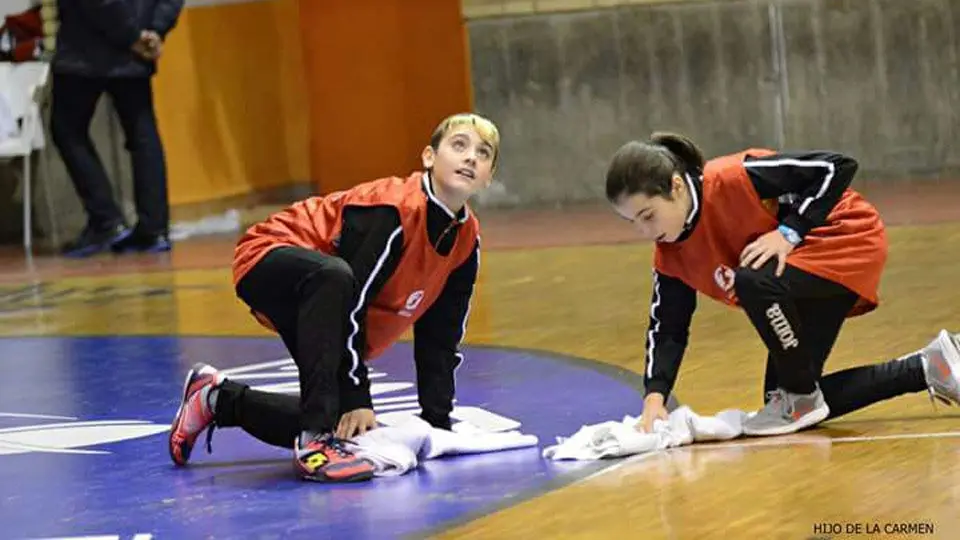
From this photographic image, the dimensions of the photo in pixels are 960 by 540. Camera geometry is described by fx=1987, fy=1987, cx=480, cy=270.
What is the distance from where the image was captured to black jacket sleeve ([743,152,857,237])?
4.49 meters

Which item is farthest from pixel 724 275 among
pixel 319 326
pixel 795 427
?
pixel 319 326

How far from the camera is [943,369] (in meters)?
4.56

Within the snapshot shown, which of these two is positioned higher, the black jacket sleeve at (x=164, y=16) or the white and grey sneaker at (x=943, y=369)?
the black jacket sleeve at (x=164, y=16)

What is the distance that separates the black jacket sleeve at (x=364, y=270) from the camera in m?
4.51

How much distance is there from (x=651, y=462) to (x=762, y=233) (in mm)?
628

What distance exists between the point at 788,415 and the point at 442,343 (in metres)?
0.83

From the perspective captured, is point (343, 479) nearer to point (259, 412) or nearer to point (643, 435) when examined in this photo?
point (259, 412)

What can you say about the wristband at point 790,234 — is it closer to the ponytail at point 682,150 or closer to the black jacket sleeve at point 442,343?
the ponytail at point 682,150

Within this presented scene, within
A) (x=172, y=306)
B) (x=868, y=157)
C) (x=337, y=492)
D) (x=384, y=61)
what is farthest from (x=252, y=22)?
(x=337, y=492)

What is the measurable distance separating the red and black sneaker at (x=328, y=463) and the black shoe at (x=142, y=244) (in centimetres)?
580

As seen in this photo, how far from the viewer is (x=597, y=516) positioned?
382 cm

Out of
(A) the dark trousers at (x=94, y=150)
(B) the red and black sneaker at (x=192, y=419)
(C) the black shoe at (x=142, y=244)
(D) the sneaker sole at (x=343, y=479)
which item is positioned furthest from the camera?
(C) the black shoe at (x=142, y=244)

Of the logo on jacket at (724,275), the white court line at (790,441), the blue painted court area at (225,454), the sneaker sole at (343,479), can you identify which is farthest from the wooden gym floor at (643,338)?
the sneaker sole at (343,479)

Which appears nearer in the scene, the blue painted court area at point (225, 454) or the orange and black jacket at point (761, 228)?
the blue painted court area at point (225, 454)
